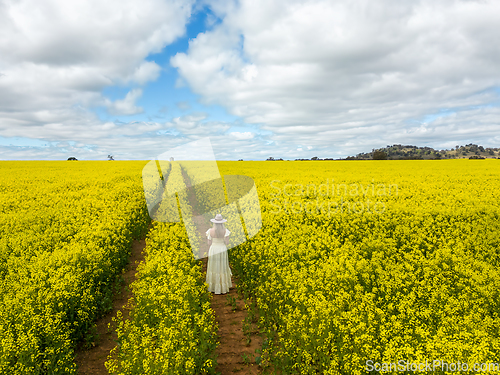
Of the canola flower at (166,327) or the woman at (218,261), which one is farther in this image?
the woman at (218,261)

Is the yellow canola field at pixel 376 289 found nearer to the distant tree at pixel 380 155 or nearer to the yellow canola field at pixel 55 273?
the yellow canola field at pixel 55 273

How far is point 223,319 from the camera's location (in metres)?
7.71

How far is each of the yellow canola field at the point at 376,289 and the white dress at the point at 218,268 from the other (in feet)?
2.23

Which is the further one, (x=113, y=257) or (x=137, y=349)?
(x=113, y=257)

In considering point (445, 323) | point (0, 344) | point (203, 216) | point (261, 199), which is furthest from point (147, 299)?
point (203, 216)

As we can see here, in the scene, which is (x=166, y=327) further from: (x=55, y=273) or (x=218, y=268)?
(x=218, y=268)

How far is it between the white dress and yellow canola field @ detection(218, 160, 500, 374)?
678mm

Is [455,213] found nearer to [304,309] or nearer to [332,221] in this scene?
[332,221]

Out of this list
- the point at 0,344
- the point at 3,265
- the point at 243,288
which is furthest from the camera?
the point at 243,288

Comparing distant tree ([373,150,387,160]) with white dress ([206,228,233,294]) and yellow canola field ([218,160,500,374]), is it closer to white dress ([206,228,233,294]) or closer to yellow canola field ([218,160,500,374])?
yellow canola field ([218,160,500,374])

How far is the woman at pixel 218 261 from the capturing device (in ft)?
29.7

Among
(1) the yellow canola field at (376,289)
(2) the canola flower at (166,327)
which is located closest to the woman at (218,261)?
(1) the yellow canola field at (376,289)

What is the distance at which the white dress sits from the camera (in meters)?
9.04

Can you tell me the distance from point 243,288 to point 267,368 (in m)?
3.47
